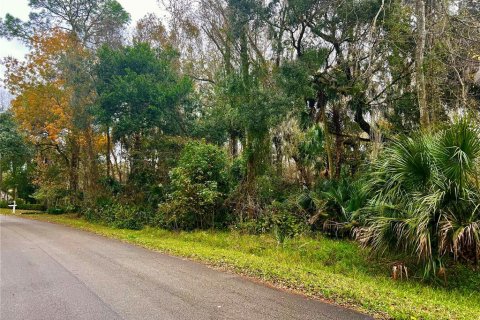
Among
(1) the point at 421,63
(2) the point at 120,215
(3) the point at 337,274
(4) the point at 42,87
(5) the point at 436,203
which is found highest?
(4) the point at 42,87

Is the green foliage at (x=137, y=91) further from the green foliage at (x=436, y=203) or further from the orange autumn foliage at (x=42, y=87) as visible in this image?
the green foliage at (x=436, y=203)

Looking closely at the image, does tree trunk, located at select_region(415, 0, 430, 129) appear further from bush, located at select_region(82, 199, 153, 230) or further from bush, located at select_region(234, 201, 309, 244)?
bush, located at select_region(82, 199, 153, 230)

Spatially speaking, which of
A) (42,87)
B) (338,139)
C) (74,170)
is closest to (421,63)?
(338,139)

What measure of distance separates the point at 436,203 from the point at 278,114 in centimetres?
641

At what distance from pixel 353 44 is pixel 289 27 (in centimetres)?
228

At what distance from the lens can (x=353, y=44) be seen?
11.9m

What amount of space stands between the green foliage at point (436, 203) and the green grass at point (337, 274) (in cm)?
54

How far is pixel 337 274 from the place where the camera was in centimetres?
715

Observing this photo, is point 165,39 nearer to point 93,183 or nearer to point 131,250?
point 93,183

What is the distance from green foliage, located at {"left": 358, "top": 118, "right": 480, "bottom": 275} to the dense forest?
25 millimetres

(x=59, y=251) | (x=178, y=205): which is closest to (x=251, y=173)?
(x=178, y=205)

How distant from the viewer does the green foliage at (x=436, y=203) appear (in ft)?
20.3

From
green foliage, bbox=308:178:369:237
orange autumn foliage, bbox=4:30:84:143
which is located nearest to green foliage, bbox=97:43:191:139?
orange autumn foliage, bbox=4:30:84:143

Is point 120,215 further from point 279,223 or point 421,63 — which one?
point 421,63
